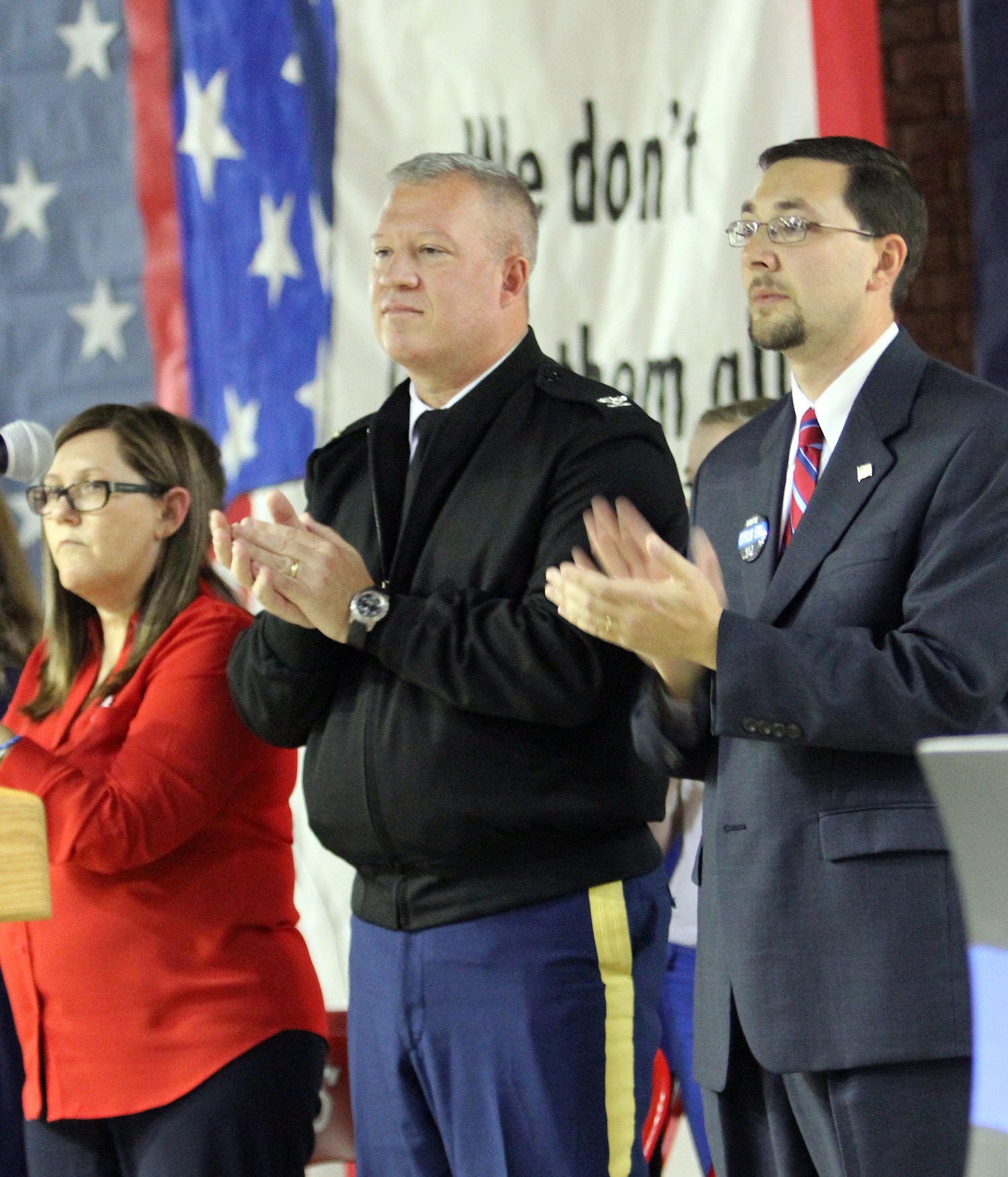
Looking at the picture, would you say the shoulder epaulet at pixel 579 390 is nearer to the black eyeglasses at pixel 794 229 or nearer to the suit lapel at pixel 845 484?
the black eyeglasses at pixel 794 229

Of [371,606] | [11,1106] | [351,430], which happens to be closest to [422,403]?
[351,430]

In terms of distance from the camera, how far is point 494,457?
2297mm

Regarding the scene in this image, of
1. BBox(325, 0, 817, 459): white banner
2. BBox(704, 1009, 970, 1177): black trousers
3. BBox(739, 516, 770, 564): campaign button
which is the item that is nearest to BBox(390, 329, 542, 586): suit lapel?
BBox(739, 516, 770, 564): campaign button

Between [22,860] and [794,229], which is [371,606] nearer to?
[22,860]

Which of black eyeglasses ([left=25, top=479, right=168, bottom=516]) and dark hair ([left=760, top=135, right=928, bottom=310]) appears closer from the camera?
dark hair ([left=760, top=135, right=928, bottom=310])

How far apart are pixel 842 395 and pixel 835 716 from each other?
462 millimetres

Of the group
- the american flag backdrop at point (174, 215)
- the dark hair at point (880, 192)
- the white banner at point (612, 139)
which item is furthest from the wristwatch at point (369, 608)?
the american flag backdrop at point (174, 215)

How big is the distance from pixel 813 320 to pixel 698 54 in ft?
6.48

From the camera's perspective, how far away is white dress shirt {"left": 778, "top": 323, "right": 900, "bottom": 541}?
1.98 m

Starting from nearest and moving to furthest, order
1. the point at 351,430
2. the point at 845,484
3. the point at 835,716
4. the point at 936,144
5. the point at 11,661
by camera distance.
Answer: the point at 835,716, the point at 845,484, the point at 351,430, the point at 11,661, the point at 936,144

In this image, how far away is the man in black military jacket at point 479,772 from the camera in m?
2.08

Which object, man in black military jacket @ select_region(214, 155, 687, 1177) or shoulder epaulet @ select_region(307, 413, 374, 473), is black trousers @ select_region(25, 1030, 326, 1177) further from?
shoulder epaulet @ select_region(307, 413, 374, 473)

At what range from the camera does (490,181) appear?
8.10ft

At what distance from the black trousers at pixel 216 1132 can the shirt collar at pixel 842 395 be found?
1195mm
